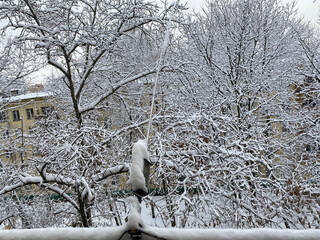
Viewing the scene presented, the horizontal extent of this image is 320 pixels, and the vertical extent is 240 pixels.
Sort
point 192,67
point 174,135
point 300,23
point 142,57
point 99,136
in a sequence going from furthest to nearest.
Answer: point 300,23 < point 142,57 < point 192,67 < point 99,136 < point 174,135

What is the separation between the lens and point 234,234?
0.62 meters

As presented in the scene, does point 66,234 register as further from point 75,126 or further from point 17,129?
point 17,129

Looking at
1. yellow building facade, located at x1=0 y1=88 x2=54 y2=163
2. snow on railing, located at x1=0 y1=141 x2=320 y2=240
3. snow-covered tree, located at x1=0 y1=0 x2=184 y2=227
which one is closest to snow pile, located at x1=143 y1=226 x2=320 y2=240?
snow on railing, located at x1=0 y1=141 x2=320 y2=240

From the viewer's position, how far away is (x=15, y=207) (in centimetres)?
543

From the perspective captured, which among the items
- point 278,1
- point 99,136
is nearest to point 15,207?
point 99,136

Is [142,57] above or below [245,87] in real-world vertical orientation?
above

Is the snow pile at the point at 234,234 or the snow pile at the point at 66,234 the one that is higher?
the snow pile at the point at 66,234

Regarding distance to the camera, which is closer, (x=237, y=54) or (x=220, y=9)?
(x=237, y=54)

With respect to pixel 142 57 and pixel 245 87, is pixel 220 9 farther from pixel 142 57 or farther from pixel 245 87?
pixel 142 57

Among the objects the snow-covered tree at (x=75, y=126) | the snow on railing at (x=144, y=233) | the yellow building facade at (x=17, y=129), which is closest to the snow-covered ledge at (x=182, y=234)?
the snow on railing at (x=144, y=233)

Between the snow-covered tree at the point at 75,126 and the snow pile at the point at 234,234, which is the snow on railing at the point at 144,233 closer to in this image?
the snow pile at the point at 234,234

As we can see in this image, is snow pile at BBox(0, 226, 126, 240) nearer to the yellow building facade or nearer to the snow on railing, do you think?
the snow on railing

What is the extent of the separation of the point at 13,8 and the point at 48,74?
4.87 m

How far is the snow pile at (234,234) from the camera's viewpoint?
1.98 feet
